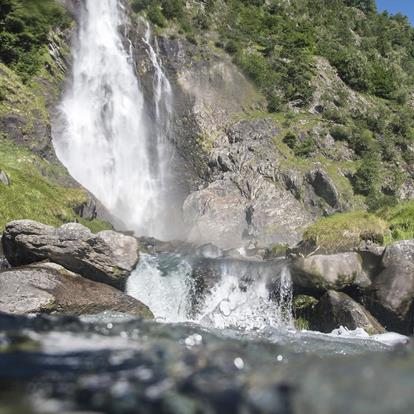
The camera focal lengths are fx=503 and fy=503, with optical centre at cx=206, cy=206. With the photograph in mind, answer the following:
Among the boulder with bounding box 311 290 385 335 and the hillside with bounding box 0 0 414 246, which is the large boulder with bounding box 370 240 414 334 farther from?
the hillside with bounding box 0 0 414 246

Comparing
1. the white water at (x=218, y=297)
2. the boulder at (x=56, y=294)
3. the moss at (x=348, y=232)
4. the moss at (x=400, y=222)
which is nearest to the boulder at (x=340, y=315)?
the white water at (x=218, y=297)

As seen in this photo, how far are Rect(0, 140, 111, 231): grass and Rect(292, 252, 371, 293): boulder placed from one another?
10.2 metres

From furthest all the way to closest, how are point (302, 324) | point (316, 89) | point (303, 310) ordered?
point (316, 89) → point (303, 310) → point (302, 324)

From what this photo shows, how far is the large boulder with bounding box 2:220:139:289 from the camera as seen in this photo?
13.6m

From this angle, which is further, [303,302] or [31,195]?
[31,195]

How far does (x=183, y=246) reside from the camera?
92.5 ft

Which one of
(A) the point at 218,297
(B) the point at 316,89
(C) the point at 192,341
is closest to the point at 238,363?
(C) the point at 192,341

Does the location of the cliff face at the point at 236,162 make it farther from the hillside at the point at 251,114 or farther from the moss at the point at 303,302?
the moss at the point at 303,302

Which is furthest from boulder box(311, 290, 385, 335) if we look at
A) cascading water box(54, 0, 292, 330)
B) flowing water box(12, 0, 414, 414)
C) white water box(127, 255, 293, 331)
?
cascading water box(54, 0, 292, 330)

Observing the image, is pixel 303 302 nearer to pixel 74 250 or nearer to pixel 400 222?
pixel 400 222

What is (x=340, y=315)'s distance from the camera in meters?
13.0

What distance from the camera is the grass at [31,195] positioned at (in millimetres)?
18594

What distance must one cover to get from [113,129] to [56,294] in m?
26.6

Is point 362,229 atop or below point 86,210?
below
